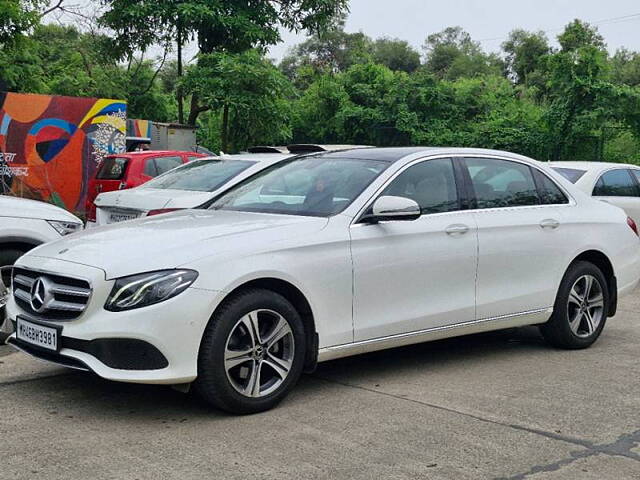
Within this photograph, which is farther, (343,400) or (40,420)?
(343,400)

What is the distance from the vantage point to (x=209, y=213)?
6.06 m

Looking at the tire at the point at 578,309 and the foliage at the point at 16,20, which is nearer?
the tire at the point at 578,309

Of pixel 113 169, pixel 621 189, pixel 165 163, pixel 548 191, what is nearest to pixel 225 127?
pixel 165 163

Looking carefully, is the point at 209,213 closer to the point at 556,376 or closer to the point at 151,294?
the point at 151,294

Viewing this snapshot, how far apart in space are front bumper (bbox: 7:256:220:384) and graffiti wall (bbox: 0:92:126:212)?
12962 mm

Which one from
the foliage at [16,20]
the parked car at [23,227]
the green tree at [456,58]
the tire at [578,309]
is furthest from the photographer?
the green tree at [456,58]

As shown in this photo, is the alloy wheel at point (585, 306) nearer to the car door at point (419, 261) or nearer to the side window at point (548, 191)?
the side window at point (548, 191)

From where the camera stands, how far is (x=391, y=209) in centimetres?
564

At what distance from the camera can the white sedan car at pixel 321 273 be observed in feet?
15.7

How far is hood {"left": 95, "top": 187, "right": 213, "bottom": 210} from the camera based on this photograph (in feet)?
29.5

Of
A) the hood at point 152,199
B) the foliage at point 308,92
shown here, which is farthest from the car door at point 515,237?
the foliage at point 308,92

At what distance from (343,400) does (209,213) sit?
63.2 inches

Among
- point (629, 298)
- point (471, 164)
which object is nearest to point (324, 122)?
point (629, 298)

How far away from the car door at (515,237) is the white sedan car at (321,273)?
0.01 metres
